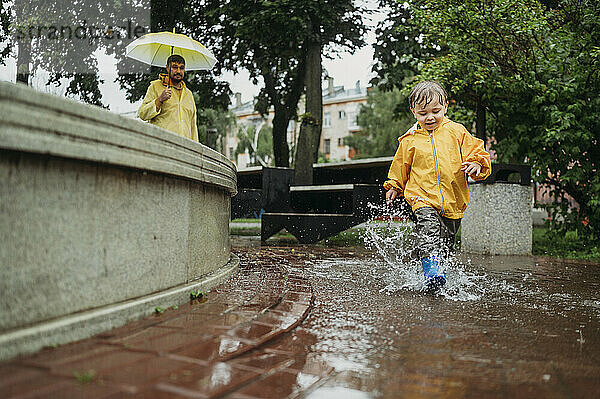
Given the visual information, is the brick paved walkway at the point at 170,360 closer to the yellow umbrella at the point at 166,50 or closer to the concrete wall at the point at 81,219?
the concrete wall at the point at 81,219

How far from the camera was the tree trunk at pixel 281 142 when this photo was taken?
52.2 feet

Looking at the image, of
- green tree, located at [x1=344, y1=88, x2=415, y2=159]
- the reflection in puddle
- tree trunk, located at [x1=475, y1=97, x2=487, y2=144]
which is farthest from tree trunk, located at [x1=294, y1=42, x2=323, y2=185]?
green tree, located at [x1=344, y1=88, x2=415, y2=159]

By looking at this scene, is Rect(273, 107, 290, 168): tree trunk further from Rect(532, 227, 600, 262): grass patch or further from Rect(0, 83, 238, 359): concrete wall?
Rect(0, 83, 238, 359): concrete wall

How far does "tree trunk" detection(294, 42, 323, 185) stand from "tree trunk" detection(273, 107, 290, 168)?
9.79ft

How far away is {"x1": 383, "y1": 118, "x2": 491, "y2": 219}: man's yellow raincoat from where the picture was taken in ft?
15.1

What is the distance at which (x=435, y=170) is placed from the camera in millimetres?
4617

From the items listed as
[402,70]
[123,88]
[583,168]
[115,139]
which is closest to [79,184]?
[115,139]

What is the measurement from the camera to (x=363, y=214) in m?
9.45

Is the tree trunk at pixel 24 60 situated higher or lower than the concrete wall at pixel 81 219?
higher

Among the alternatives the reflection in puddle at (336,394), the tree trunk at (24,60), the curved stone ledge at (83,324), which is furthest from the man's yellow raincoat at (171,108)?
the reflection in puddle at (336,394)

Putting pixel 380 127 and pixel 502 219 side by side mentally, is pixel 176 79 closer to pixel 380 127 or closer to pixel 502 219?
pixel 502 219

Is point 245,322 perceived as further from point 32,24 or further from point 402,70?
point 402,70

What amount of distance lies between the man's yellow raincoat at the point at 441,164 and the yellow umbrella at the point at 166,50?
3.37m

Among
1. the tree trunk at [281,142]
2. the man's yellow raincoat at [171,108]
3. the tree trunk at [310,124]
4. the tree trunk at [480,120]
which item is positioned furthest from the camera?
the tree trunk at [281,142]
